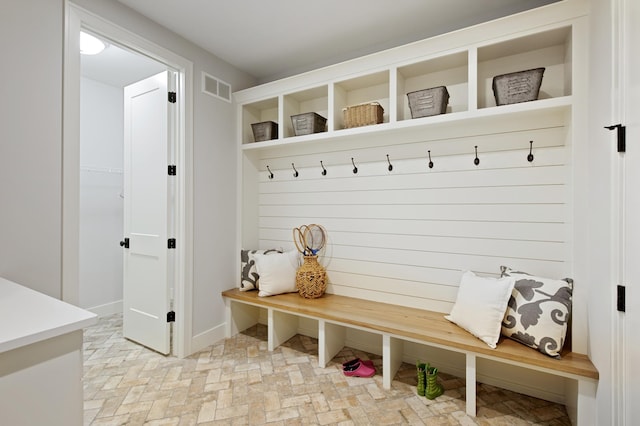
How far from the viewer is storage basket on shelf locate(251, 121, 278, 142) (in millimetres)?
2932

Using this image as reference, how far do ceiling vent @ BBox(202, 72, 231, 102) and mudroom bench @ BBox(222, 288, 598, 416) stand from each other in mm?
1859

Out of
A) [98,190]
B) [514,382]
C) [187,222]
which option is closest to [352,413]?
[514,382]

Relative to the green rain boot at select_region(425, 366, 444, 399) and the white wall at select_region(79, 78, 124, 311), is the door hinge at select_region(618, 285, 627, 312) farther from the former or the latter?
the white wall at select_region(79, 78, 124, 311)

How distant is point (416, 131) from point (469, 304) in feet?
4.34

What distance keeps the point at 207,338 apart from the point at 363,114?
236 centimetres

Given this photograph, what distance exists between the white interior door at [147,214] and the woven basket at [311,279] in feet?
3.63

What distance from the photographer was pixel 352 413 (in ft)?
6.14

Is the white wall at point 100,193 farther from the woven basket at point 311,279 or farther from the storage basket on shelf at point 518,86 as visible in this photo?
the storage basket on shelf at point 518,86

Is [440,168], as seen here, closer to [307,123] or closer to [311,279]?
[307,123]

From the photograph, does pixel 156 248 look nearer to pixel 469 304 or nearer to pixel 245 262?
pixel 245 262

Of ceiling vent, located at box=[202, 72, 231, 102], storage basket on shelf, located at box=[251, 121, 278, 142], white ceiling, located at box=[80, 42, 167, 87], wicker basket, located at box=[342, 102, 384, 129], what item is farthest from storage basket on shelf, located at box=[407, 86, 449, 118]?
white ceiling, located at box=[80, 42, 167, 87]

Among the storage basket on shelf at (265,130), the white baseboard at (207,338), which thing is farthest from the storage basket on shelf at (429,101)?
the white baseboard at (207,338)

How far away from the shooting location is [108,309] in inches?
142

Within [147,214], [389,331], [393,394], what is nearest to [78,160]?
[147,214]
